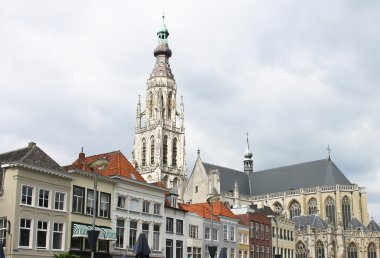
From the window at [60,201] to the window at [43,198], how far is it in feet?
2.06

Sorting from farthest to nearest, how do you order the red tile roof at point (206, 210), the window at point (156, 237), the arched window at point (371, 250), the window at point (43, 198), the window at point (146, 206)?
the arched window at point (371, 250), the red tile roof at point (206, 210), the window at point (156, 237), the window at point (146, 206), the window at point (43, 198)

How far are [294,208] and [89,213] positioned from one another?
63.9m

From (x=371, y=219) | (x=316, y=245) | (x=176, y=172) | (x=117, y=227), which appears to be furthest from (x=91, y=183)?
(x=176, y=172)

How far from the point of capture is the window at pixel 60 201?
3189 centimetres

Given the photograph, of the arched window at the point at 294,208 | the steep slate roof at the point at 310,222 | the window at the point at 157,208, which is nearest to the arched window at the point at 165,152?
the arched window at the point at 294,208

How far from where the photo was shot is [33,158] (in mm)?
31172

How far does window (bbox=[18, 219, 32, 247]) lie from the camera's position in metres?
29.3

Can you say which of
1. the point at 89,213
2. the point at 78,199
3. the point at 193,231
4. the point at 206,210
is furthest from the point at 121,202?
the point at 206,210

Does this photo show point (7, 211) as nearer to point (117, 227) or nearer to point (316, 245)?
point (117, 227)

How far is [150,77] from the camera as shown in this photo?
10900cm

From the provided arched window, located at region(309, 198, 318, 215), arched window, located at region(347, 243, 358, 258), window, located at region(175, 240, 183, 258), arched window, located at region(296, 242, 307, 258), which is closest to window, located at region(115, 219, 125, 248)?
window, located at region(175, 240, 183, 258)

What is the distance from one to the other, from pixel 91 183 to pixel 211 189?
51094mm

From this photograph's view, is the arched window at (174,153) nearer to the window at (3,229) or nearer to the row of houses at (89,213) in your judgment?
the row of houses at (89,213)

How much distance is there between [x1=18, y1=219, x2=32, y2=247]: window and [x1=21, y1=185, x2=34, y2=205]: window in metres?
1.03
